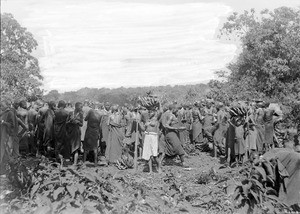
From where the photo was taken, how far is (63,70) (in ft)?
71.9

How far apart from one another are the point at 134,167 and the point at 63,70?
8.89 metres

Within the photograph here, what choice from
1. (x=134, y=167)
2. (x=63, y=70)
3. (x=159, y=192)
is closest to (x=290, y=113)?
(x=63, y=70)

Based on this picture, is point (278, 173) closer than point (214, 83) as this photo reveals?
Yes

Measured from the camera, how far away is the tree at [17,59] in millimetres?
22016

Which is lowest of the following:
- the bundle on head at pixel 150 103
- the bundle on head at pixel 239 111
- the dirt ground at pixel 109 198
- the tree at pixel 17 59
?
the dirt ground at pixel 109 198

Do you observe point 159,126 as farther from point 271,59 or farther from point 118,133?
point 271,59

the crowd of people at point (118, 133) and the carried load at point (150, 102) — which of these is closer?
the crowd of people at point (118, 133)

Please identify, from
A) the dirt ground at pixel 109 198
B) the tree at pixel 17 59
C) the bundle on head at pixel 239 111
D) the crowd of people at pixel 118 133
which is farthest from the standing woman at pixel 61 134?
the tree at pixel 17 59

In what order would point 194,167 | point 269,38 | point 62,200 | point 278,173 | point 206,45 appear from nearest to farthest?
point 62,200, point 278,173, point 194,167, point 206,45, point 269,38

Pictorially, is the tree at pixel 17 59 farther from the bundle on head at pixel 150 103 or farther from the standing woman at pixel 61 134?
the bundle on head at pixel 150 103

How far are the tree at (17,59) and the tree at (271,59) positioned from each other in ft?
36.8

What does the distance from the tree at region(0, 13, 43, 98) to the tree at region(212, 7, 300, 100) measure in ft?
36.8

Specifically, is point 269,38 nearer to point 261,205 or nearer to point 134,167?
point 134,167

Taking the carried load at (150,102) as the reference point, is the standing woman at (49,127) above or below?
below
